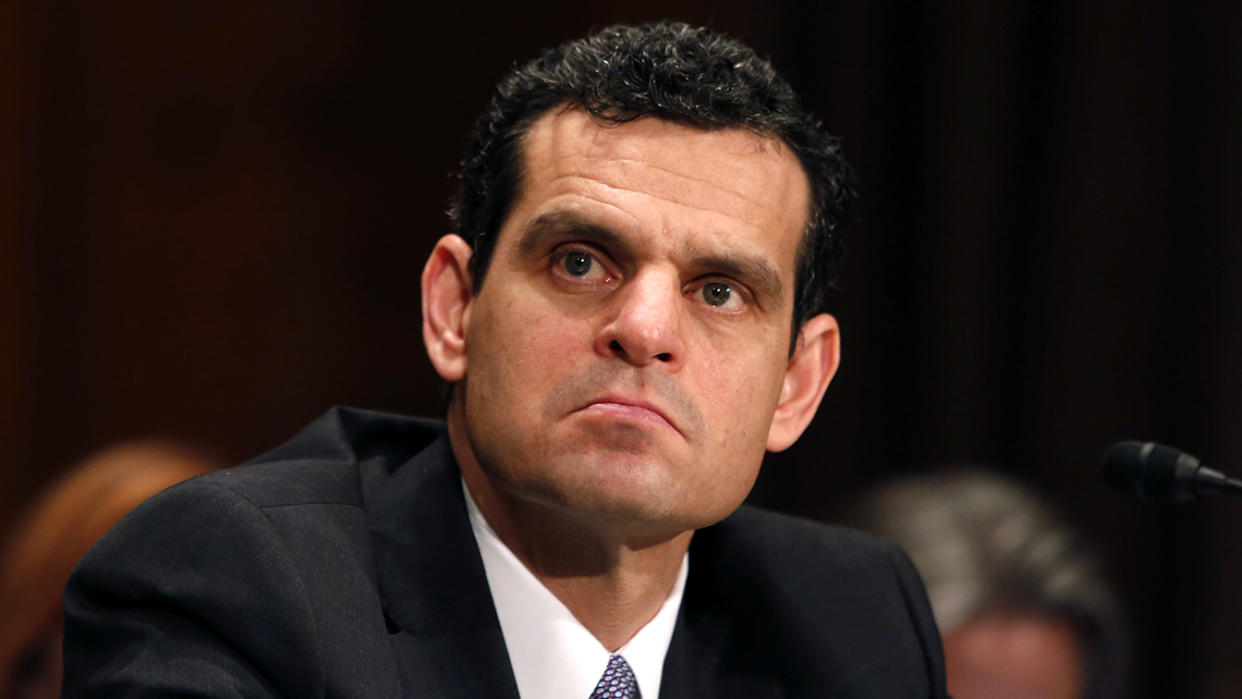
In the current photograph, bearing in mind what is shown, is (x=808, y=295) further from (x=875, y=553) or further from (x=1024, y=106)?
(x=1024, y=106)

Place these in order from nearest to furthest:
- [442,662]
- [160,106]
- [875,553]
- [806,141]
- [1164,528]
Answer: [442,662] → [806,141] → [875,553] → [1164,528] → [160,106]

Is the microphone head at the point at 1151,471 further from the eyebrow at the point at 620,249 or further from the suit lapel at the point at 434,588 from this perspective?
the suit lapel at the point at 434,588

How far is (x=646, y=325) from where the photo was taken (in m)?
1.68

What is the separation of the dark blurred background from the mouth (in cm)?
235

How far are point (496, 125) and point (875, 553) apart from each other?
88 cm

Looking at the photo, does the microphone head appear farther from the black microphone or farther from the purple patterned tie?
the purple patterned tie

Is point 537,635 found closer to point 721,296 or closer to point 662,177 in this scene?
point 721,296

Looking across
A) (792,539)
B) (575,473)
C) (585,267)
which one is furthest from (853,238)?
(575,473)

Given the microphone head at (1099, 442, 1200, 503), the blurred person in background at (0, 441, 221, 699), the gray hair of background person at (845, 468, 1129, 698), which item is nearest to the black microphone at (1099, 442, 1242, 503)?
the microphone head at (1099, 442, 1200, 503)

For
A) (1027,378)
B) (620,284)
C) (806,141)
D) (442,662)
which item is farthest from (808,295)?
(1027,378)

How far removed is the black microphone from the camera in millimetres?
1748

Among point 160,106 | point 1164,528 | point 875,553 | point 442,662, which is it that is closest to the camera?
point 442,662

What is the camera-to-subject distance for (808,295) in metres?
2.03

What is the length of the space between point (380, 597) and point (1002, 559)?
5.00 feet
